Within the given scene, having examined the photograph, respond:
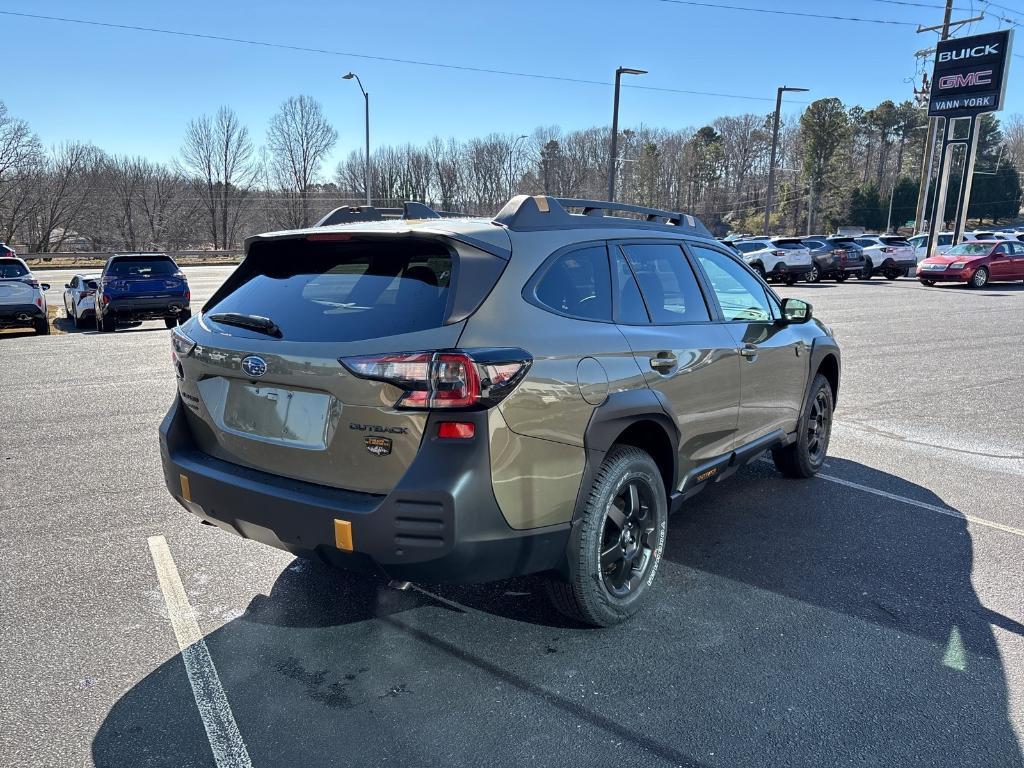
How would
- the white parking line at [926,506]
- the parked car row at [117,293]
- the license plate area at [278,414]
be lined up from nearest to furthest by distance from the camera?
the license plate area at [278,414], the white parking line at [926,506], the parked car row at [117,293]

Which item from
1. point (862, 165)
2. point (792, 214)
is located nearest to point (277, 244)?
point (792, 214)

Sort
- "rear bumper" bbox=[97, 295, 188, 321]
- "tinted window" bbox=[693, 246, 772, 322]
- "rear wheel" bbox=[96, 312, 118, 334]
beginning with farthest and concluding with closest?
"rear wheel" bbox=[96, 312, 118, 334], "rear bumper" bbox=[97, 295, 188, 321], "tinted window" bbox=[693, 246, 772, 322]

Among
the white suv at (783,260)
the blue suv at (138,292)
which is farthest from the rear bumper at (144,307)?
the white suv at (783,260)

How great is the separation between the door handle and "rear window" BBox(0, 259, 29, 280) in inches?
620

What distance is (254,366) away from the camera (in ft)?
9.61

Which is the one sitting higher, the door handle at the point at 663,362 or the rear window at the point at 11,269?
the door handle at the point at 663,362

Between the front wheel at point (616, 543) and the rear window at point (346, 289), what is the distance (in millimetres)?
1042

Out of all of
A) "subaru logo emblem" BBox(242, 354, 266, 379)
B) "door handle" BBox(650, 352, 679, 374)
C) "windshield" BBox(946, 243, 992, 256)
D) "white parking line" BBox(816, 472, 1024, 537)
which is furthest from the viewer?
"windshield" BBox(946, 243, 992, 256)

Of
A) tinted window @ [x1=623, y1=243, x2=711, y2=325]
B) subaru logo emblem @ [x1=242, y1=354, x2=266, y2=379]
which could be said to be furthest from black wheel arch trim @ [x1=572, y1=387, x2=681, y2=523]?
subaru logo emblem @ [x1=242, y1=354, x2=266, y2=379]

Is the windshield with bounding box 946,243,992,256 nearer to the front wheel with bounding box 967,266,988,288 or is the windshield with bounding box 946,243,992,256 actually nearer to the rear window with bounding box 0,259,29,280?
the front wheel with bounding box 967,266,988,288

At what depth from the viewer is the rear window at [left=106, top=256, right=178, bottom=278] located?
52.4 ft

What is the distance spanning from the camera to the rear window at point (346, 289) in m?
2.78

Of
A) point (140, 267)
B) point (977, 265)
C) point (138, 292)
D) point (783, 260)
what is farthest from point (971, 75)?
point (138, 292)

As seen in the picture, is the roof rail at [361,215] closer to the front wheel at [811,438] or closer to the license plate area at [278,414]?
the license plate area at [278,414]
